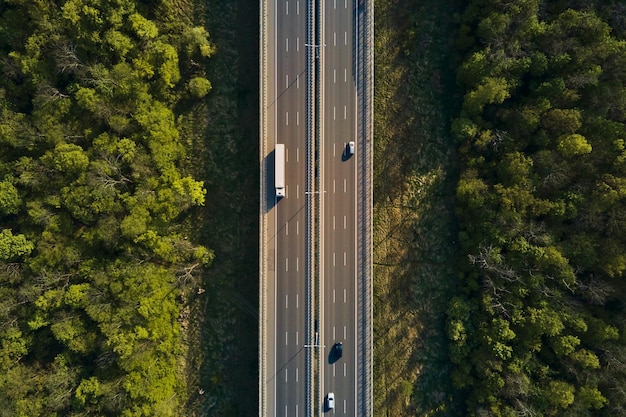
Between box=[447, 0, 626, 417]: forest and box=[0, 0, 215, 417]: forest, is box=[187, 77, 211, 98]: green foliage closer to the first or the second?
box=[0, 0, 215, 417]: forest

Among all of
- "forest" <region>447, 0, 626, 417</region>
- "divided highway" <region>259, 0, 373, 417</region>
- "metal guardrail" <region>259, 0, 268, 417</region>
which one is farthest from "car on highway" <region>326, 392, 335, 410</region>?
"forest" <region>447, 0, 626, 417</region>

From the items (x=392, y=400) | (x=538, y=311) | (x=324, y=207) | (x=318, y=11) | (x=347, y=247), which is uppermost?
(x=318, y=11)

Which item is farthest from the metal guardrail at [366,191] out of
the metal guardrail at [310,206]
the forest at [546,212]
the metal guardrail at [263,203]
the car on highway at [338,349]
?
the metal guardrail at [263,203]

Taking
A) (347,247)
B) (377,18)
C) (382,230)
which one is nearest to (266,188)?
(347,247)

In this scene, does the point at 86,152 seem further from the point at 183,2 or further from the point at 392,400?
the point at 392,400

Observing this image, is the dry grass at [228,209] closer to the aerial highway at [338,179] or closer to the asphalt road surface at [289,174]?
the asphalt road surface at [289,174]
